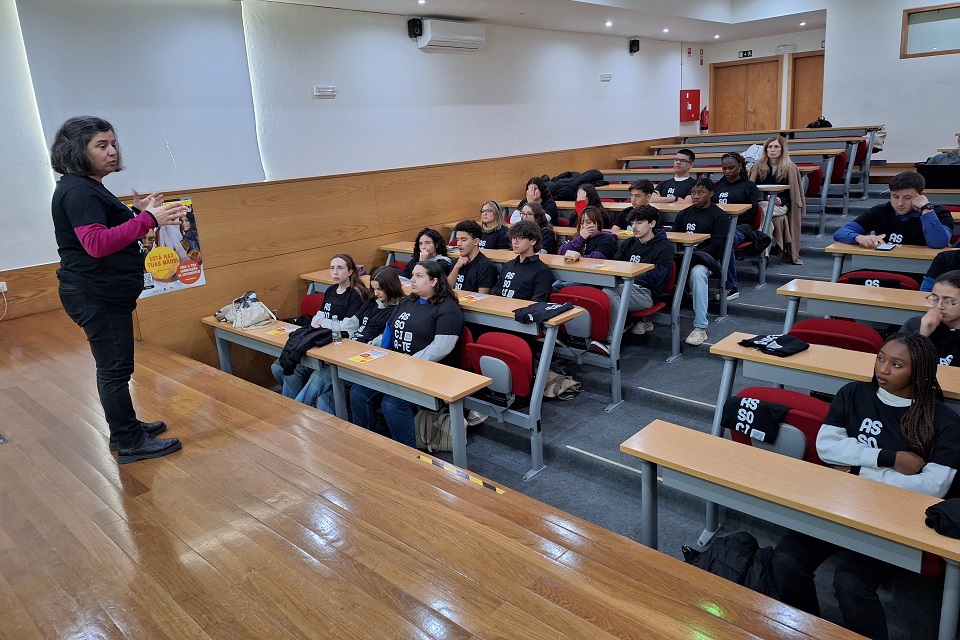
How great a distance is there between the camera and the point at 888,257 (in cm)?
400

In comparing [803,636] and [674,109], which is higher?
[674,109]

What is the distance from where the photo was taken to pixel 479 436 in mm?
4031

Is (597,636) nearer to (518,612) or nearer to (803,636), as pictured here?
(518,612)

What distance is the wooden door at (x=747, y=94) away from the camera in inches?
430

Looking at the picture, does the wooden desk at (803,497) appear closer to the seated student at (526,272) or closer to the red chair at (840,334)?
the red chair at (840,334)

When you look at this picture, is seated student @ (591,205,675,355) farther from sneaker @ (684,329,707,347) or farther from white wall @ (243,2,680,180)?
white wall @ (243,2,680,180)

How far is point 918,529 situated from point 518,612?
43.7 inches

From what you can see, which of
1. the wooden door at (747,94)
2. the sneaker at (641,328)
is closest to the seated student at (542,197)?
the sneaker at (641,328)

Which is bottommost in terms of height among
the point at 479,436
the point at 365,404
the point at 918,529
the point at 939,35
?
the point at 479,436

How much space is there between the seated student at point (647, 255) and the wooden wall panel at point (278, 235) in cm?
234

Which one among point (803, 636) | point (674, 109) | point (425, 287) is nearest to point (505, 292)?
point (425, 287)

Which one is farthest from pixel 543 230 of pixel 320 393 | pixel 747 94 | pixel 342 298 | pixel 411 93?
pixel 747 94

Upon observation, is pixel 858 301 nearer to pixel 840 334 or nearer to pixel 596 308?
pixel 840 334

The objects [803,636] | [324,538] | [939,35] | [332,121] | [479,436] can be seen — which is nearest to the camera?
[803,636]
